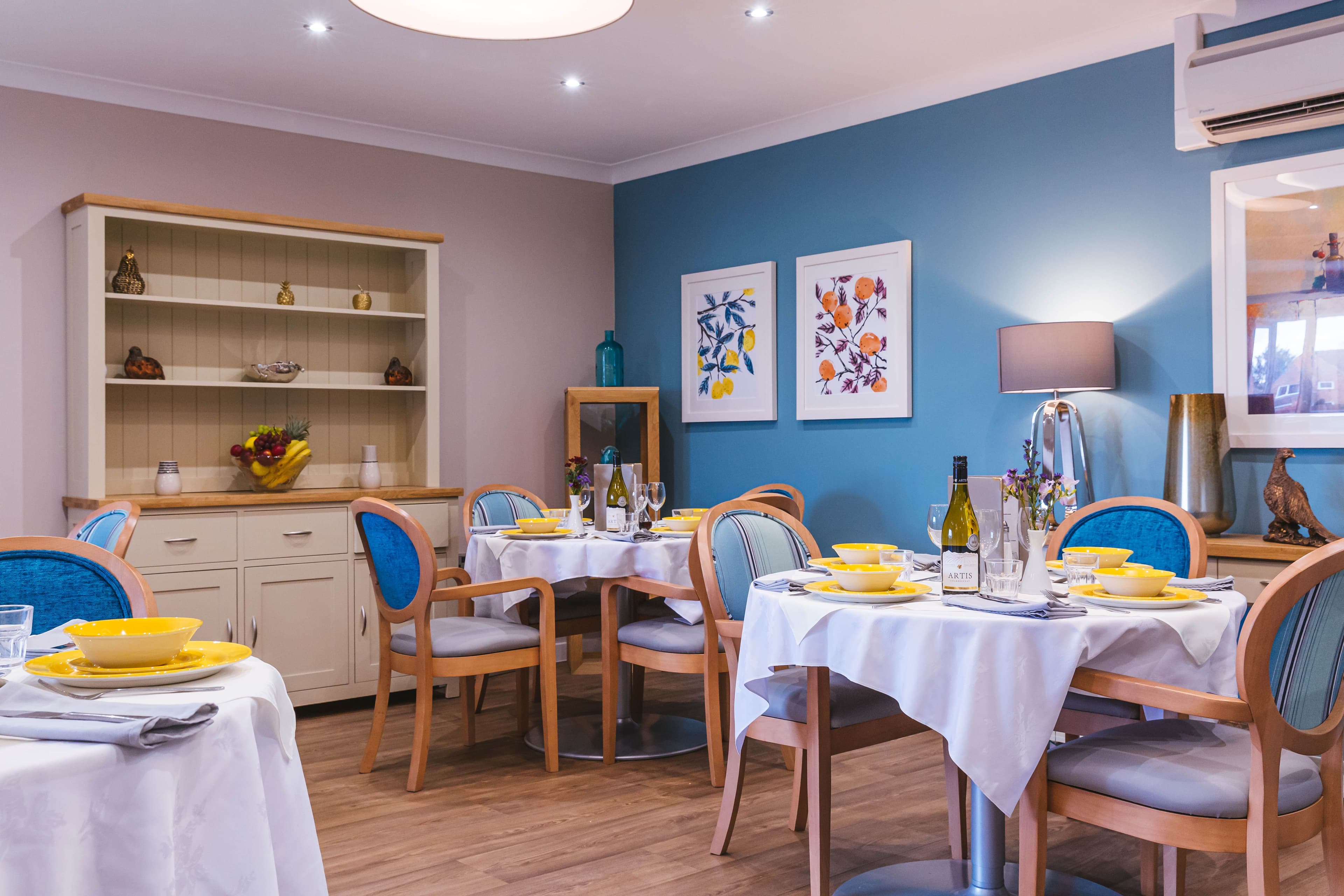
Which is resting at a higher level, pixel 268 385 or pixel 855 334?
pixel 855 334

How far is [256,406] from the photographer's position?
5.09 m

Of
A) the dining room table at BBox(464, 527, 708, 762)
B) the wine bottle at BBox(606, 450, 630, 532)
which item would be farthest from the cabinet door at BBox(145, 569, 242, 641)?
the wine bottle at BBox(606, 450, 630, 532)

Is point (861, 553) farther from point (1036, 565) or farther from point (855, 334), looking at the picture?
point (855, 334)

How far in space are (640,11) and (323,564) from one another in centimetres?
263

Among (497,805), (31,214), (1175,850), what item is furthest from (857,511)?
(31,214)

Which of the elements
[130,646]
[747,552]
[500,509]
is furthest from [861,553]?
[500,509]

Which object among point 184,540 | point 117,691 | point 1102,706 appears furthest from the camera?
point 184,540

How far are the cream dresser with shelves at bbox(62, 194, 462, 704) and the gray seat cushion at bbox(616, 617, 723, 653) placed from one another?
59.8 inches

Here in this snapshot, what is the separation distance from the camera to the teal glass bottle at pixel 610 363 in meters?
6.08

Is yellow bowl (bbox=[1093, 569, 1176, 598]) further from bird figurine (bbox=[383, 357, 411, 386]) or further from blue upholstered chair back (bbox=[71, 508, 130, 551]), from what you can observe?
bird figurine (bbox=[383, 357, 411, 386])

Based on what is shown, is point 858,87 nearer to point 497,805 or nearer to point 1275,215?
point 1275,215

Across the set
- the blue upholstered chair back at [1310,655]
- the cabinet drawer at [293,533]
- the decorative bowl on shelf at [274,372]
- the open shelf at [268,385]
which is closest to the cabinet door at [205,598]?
the cabinet drawer at [293,533]

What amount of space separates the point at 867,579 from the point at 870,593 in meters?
0.04

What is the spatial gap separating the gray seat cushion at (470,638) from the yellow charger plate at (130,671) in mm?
2005
